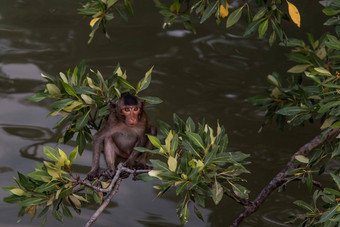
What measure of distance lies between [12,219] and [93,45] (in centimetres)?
376

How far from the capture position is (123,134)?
6328 millimetres

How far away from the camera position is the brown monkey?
5910 mm

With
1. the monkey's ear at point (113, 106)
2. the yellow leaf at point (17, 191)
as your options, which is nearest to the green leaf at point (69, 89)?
the monkey's ear at point (113, 106)

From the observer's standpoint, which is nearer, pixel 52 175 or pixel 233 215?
pixel 52 175

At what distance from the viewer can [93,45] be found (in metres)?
11.8

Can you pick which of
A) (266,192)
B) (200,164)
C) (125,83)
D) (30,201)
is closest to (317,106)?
(266,192)

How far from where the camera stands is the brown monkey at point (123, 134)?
5.91 m

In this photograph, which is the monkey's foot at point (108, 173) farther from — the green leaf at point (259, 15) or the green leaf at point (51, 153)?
the green leaf at point (259, 15)

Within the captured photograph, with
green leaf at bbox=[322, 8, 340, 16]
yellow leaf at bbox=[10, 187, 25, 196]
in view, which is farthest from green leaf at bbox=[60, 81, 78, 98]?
green leaf at bbox=[322, 8, 340, 16]

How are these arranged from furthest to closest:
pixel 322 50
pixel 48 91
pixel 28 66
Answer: pixel 28 66, pixel 322 50, pixel 48 91

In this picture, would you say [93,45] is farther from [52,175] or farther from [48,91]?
[52,175]

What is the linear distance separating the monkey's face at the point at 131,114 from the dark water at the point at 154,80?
2.87 metres

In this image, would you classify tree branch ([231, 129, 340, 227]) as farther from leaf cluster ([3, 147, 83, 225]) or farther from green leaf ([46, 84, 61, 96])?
green leaf ([46, 84, 61, 96])

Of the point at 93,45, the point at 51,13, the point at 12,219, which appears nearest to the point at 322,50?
the point at 12,219
